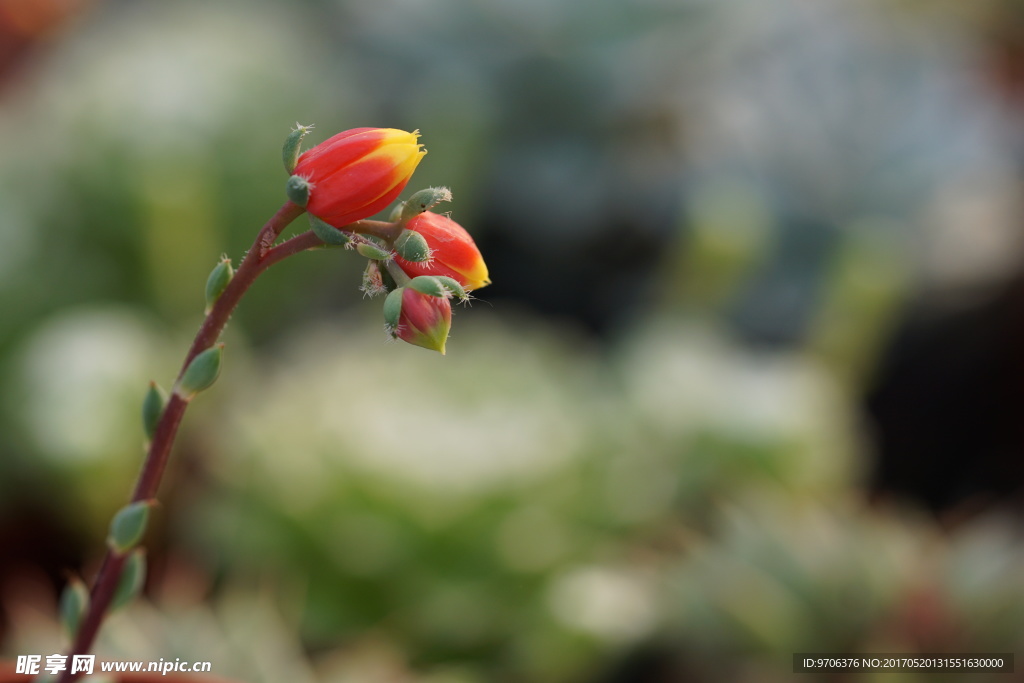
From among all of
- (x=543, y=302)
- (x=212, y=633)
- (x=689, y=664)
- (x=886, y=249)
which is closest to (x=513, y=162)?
(x=543, y=302)

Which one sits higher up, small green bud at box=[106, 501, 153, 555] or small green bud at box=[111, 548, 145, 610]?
small green bud at box=[106, 501, 153, 555]

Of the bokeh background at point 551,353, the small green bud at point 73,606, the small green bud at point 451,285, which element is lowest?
the small green bud at point 73,606

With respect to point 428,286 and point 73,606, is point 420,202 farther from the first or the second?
point 73,606

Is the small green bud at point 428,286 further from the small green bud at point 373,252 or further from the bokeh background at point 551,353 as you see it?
the bokeh background at point 551,353

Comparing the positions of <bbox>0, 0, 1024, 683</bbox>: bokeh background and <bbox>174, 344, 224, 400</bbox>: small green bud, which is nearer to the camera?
<bbox>174, 344, 224, 400</bbox>: small green bud

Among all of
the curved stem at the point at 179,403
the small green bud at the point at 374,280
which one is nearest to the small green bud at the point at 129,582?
the curved stem at the point at 179,403

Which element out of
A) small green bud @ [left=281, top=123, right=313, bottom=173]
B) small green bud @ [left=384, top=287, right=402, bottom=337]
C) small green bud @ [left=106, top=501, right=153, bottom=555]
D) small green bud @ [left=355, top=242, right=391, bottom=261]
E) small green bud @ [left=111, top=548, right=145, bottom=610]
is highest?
small green bud @ [left=281, top=123, right=313, bottom=173]

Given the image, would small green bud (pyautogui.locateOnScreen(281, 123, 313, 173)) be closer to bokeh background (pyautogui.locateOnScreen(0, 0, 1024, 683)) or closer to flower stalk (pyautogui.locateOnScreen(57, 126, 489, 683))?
flower stalk (pyautogui.locateOnScreen(57, 126, 489, 683))

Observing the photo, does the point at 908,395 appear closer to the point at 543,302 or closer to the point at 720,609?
the point at 543,302

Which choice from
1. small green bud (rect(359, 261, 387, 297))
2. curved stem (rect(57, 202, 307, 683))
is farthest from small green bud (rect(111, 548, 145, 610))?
small green bud (rect(359, 261, 387, 297))
